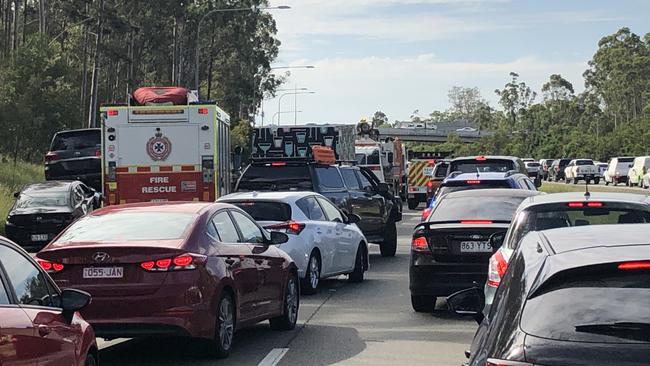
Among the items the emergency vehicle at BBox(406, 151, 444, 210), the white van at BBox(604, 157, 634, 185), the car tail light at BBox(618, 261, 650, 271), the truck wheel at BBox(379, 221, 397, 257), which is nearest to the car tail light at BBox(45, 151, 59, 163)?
the truck wheel at BBox(379, 221, 397, 257)

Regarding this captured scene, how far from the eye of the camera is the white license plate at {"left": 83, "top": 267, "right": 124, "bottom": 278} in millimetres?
8906

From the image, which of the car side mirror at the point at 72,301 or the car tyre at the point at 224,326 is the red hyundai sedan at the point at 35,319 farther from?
the car tyre at the point at 224,326

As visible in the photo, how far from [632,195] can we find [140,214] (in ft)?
15.3

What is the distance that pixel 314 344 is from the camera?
10445 millimetres

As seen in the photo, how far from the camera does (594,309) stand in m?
3.81

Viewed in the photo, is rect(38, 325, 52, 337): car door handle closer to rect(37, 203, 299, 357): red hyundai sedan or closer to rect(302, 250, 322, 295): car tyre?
rect(37, 203, 299, 357): red hyundai sedan

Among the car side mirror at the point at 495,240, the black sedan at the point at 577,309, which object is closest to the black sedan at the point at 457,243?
the car side mirror at the point at 495,240

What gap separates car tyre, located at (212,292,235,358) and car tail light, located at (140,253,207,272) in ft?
1.78

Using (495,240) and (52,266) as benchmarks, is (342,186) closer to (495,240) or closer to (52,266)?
(495,240)

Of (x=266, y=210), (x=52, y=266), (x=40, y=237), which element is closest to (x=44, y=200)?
(x=40, y=237)

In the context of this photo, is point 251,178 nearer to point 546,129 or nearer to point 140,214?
point 140,214

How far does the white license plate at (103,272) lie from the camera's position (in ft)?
29.2

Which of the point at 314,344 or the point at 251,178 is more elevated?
the point at 251,178

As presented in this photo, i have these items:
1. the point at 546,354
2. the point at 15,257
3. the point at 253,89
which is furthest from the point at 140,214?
the point at 253,89
